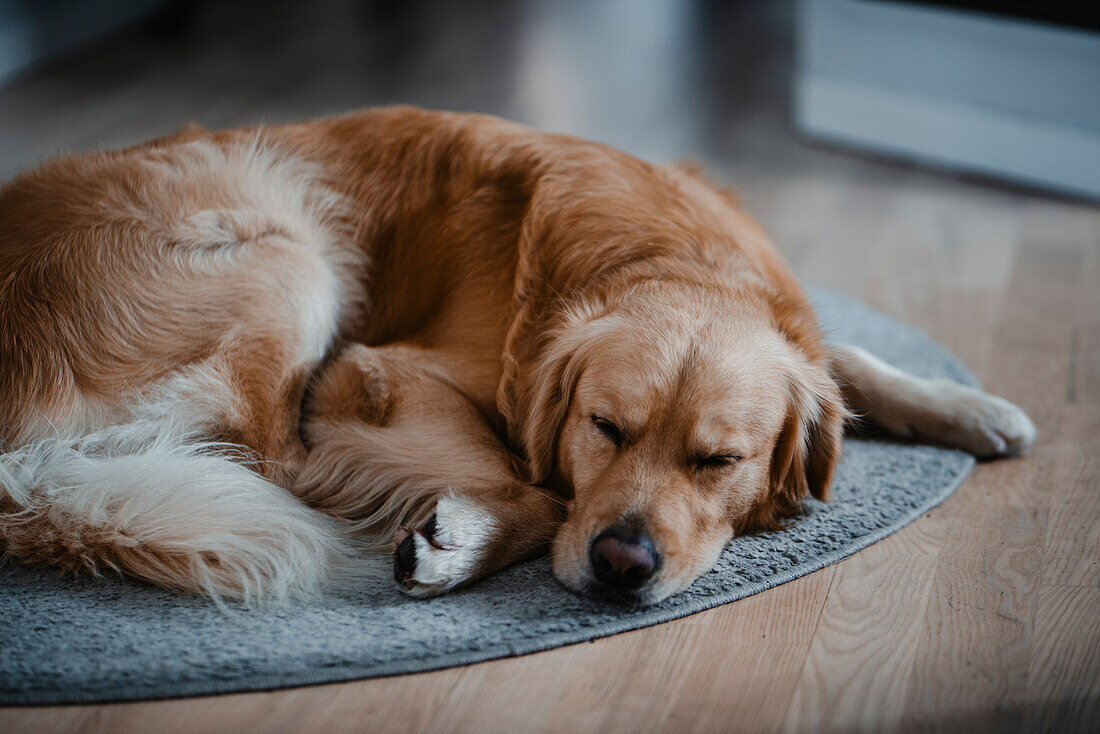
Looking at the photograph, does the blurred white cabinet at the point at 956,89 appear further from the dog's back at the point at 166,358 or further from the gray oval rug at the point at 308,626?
the dog's back at the point at 166,358

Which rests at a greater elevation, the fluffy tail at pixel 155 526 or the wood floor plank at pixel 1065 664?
the fluffy tail at pixel 155 526

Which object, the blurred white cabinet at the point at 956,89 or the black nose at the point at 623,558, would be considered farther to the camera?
the blurred white cabinet at the point at 956,89

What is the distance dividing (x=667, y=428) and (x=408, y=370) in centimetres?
59

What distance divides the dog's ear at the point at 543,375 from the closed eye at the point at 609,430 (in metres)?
0.10

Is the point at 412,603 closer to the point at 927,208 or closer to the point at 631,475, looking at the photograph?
the point at 631,475

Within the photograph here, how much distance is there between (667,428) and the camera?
1.67m

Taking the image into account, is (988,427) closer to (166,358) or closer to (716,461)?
(716,461)

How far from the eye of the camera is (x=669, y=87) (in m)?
4.94

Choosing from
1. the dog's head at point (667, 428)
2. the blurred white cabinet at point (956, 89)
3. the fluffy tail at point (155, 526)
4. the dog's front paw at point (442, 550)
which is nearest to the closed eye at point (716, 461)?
the dog's head at point (667, 428)

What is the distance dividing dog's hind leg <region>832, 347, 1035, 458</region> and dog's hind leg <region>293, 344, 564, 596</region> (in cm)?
82

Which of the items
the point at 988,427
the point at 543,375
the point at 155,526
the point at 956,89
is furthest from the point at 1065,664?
the point at 956,89

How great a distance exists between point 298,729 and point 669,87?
4149 mm

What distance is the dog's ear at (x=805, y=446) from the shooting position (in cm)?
183

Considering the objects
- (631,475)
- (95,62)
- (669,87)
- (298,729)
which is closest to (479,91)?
(669,87)
